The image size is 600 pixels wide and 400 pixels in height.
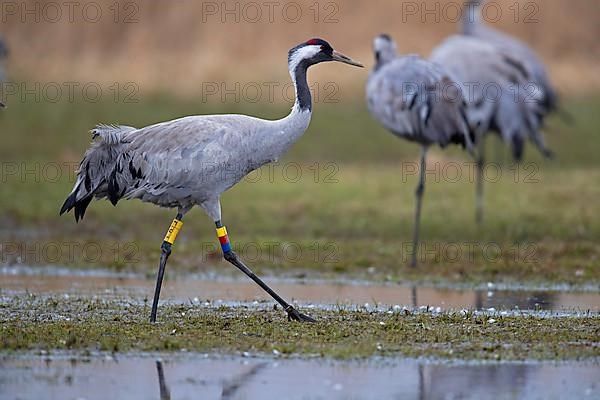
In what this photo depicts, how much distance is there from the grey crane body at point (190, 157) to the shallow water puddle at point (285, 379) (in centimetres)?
190

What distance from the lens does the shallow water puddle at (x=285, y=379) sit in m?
7.00

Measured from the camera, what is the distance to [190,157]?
980 cm

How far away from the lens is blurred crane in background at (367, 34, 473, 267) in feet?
46.7

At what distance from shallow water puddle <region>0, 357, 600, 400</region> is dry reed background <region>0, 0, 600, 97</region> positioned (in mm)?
25234

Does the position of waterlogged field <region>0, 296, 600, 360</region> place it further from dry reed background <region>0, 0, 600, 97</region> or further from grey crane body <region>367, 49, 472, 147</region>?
dry reed background <region>0, 0, 600, 97</region>

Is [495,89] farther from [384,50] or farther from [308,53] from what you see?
[308,53]

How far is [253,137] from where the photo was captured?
991cm

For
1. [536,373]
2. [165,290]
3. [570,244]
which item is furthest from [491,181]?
[536,373]

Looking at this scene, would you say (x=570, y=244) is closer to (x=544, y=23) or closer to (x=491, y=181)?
(x=491, y=181)

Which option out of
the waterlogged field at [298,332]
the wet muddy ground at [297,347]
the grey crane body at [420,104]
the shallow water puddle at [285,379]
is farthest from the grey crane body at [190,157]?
the grey crane body at [420,104]

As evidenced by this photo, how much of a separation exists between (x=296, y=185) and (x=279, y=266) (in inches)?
229

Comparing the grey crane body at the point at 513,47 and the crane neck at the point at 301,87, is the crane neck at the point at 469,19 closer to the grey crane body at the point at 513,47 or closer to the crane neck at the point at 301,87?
the grey crane body at the point at 513,47

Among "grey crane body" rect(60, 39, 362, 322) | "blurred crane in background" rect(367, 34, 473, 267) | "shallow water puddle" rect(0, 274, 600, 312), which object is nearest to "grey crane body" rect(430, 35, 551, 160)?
"blurred crane in background" rect(367, 34, 473, 267)

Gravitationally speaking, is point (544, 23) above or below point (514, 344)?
above
